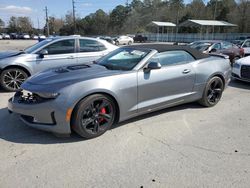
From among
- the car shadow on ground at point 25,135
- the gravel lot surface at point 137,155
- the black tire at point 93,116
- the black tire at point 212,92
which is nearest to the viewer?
the gravel lot surface at point 137,155

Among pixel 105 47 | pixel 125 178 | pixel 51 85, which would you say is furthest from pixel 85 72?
pixel 105 47

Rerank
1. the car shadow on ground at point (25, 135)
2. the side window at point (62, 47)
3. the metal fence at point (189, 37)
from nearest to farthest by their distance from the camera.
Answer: the car shadow on ground at point (25, 135)
the side window at point (62, 47)
the metal fence at point (189, 37)

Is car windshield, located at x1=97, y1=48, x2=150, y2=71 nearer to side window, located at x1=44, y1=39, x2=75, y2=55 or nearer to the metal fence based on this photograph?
side window, located at x1=44, y1=39, x2=75, y2=55

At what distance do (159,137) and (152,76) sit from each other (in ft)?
3.58

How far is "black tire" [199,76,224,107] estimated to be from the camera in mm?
5416

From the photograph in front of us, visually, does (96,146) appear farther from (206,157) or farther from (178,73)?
(178,73)

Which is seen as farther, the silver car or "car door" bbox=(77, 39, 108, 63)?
"car door" bbox=(77, 39, 108, 63)

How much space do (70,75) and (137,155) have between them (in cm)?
168

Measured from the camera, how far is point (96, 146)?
3.72 metres

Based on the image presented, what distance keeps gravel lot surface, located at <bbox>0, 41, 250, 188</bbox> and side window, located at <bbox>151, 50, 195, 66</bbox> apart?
107 cm

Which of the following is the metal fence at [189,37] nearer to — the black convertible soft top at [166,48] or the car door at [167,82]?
the black convertible soft top at [166,48]

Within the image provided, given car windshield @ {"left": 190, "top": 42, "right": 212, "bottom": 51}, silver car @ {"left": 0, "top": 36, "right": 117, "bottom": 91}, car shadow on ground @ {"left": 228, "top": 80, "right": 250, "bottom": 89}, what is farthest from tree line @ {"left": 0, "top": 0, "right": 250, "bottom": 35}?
silver car @ {"left": 0, "top": 36, "right": 117, "bottom": 91}

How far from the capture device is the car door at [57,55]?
274 inches

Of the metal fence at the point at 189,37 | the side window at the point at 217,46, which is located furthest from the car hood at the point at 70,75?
the metal fence at the point at 189,37
